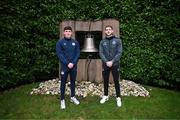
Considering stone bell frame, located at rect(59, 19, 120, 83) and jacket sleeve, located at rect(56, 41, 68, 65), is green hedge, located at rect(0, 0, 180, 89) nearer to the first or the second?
stone bell frame, located at rect(59, 19, 120, 83)

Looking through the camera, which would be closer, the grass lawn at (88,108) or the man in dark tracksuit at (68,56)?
the grass lawn at (88,108)

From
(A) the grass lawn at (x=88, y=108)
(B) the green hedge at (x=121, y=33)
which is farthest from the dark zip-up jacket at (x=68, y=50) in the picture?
(B) the green hedge at (x=121, y=33)

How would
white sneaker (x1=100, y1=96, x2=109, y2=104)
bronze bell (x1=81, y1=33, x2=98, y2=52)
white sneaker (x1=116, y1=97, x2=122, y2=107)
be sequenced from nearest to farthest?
white sneaker (x1=116, y1=97, x2=122, y2=107) → white sneaker (x1=100, y1=96, x2=109, y2=104) → bronze bell (x1=81, y1=33, x2=98, y2=52)

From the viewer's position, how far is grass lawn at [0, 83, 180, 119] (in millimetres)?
9023

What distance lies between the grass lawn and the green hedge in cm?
98

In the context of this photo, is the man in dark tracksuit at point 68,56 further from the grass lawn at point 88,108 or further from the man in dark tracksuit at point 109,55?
the man in dark tracksuit at point 109,55

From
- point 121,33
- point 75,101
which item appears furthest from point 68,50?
point 121,33

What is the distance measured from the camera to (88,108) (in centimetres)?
943

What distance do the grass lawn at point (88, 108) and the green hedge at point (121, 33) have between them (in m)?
0.98

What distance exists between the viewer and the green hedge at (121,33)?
11219 mm

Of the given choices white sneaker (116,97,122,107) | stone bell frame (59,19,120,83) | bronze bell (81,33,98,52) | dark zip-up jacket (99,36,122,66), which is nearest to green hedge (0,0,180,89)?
stone bell frame (59,19,120,83)

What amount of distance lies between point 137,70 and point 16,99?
3.58 metres

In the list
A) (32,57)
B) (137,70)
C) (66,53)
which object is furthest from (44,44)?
(137,70)

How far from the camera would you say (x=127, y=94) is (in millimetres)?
10500
